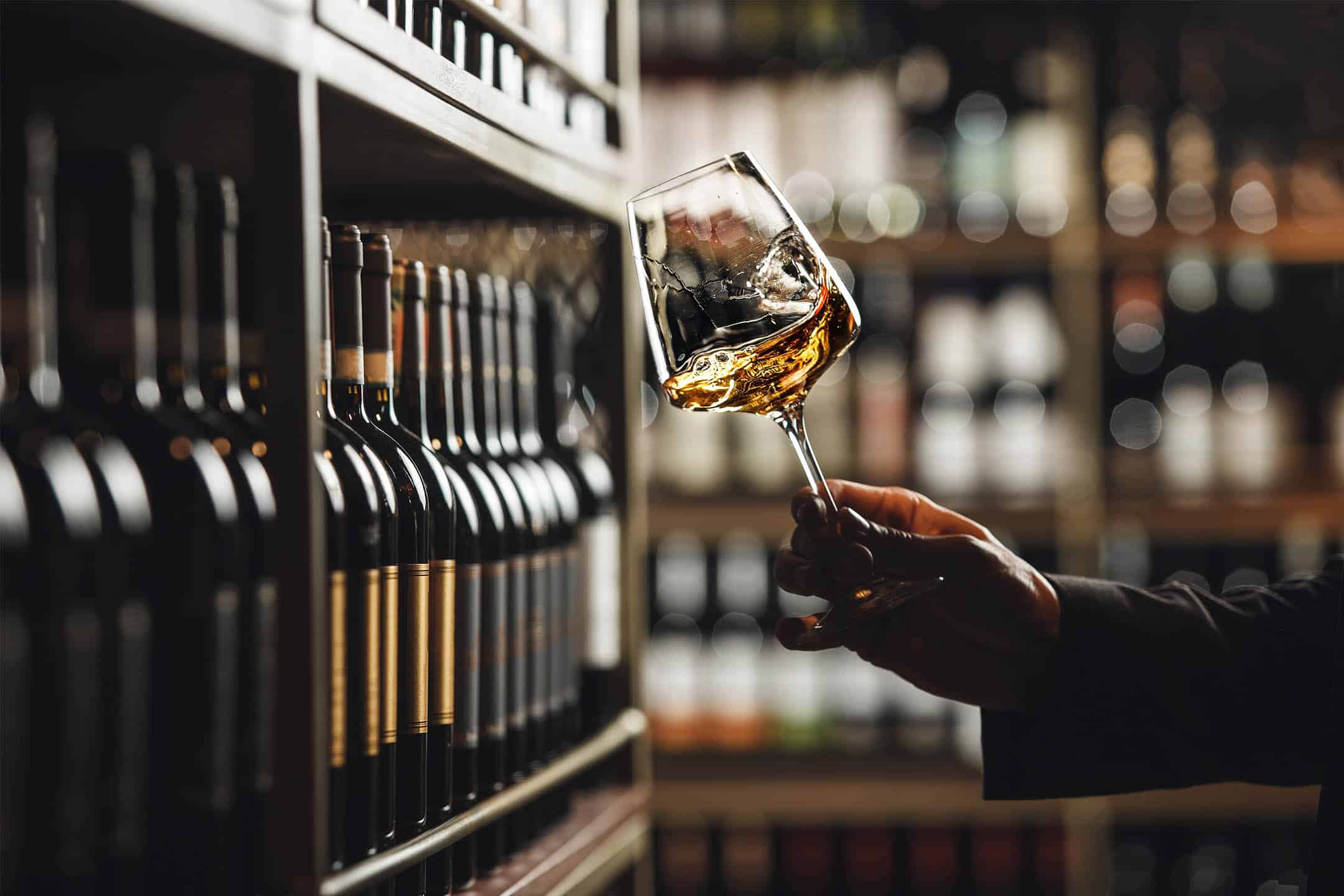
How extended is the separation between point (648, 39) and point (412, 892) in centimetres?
194

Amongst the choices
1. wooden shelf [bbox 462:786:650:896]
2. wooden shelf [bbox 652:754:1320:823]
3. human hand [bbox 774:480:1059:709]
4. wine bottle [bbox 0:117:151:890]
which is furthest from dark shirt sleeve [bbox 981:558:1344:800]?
wooden shelf [bbox 652:754:1320:823]

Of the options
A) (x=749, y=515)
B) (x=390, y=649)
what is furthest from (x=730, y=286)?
(x=749, y=515)

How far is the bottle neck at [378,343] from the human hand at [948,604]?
0.28 metres

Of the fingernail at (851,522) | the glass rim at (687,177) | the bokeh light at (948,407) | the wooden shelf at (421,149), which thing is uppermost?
the wooden shelf at (421,149)

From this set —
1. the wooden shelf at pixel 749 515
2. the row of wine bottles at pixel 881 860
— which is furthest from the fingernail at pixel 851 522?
the row of wine bottles at pixel 881 860

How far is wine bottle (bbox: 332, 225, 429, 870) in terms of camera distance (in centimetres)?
71

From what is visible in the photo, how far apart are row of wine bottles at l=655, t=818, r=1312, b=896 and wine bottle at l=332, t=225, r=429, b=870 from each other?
1.69 m

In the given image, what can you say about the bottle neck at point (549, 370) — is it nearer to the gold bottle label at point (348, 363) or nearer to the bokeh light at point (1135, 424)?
the gold bottle label at point (348, 363)

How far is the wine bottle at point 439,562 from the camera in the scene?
0.78 m

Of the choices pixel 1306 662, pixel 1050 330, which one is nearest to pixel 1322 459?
pixel 1050 330

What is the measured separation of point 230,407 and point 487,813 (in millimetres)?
289

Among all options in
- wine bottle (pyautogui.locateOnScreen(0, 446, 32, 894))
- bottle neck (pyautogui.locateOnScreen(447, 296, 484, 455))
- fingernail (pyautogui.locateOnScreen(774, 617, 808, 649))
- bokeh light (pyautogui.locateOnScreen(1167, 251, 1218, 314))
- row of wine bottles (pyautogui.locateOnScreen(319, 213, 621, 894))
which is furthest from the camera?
bokeh light (pyautogui.locateOnScreen(1167, 251, 1218, 314))

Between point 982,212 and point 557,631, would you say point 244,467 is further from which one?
point 982,212

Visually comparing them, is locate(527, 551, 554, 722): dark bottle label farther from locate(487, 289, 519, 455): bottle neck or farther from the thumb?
the thumb
